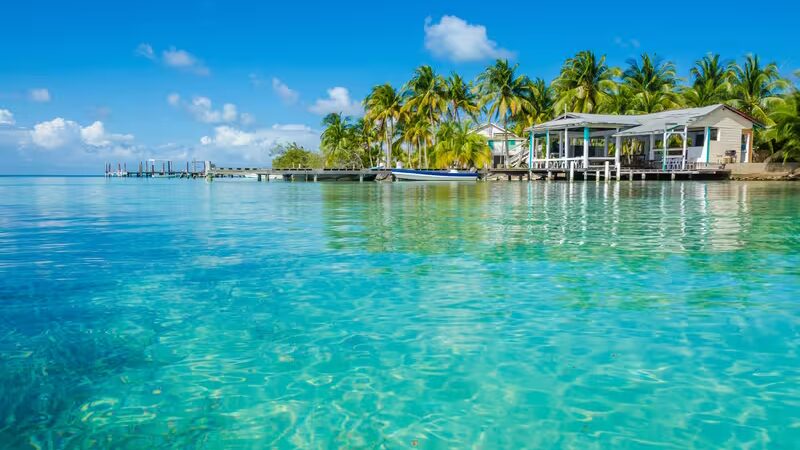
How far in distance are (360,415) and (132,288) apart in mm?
4648

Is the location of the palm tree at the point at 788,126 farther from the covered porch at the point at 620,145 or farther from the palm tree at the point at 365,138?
the palm tree at the point at 365,138

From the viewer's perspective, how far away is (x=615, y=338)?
4.88 metres

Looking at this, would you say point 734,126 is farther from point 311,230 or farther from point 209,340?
point 209,340

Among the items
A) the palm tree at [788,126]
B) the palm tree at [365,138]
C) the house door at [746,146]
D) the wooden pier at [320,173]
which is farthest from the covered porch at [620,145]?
the palm tree at [365,138]

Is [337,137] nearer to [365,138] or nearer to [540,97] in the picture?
[365,138]

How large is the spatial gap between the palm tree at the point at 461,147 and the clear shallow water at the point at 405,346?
43.6m

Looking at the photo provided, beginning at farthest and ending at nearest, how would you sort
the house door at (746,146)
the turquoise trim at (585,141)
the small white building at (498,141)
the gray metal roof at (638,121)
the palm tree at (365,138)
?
1. the palm tree at (365,138)
2. the small white building at (498,141)
3. the house door at (746,146)
4. the turquoise trim at (585,141)
5. the gray metal roof at (638,121)

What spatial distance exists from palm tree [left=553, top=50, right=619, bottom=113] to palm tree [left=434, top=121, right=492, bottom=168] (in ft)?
26.7

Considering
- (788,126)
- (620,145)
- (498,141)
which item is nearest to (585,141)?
(620,145)

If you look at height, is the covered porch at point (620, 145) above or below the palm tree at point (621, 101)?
below

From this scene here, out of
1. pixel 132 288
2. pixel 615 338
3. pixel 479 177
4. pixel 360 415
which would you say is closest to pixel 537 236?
pixel 615 338

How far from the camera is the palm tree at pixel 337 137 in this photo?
69.4 m

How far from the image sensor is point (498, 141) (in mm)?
62938

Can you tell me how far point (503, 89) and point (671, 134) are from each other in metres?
17.7
